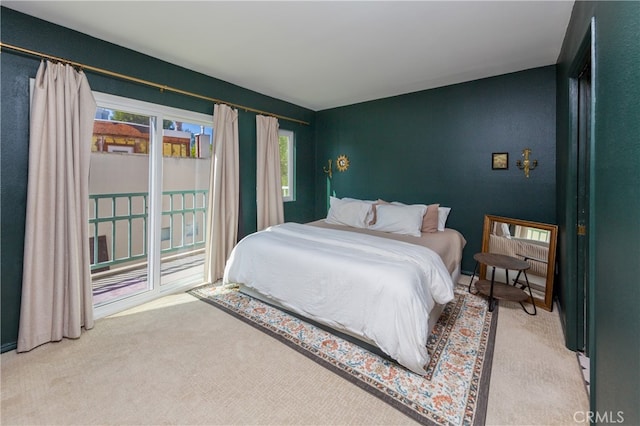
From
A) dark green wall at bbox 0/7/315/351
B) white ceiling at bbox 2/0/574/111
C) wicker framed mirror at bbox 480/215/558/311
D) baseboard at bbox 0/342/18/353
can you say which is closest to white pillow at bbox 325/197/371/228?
wicker framed mirror at bbox 480/215/558/311

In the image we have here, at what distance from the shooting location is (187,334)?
7.70 ft

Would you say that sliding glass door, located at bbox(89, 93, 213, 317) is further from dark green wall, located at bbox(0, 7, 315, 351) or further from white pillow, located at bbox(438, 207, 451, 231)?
white pillow, located at bbox(438, 207, 451, 231)

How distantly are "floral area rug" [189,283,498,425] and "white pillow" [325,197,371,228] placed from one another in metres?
1.46

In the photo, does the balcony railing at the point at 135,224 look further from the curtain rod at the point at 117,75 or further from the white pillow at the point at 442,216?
the white pillow at the point at 442,216

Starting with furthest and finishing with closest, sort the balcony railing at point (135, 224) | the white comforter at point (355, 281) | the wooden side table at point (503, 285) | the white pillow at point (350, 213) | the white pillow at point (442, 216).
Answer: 1. the white pillow at point (350, 213)
2. the white pillow at point (442, 216)
3. the balcony railing at point (135, 224)
4. the wooden side table at point (503, 285)
5. the white comforter at point (355, 281)

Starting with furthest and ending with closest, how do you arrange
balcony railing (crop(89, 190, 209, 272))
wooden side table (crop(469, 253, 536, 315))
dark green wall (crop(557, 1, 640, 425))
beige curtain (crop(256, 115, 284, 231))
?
beige curtain (crop(256, 115, 284, 231)) → balcony railing (crop(89, 190, 209, 272)) → wooden side table (crop(469, 253, 536, 315)) → dark green wall (crop(557, 1, 640, 425))

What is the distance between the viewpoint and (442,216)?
3.57 meters

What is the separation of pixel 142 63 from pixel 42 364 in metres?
2.65

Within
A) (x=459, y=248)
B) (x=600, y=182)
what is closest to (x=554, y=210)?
(x=459, y=248)

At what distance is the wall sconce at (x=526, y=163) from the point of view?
3.21 metres

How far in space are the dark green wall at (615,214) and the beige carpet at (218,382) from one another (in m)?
0.45

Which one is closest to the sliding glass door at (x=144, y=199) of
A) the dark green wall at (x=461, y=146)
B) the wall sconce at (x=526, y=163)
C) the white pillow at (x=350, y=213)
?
the white pillow at (x=350, y=213)

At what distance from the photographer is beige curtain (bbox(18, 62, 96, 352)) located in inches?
82.2

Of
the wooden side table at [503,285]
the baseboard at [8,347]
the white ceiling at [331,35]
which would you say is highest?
the white ceiling at [331,35]
